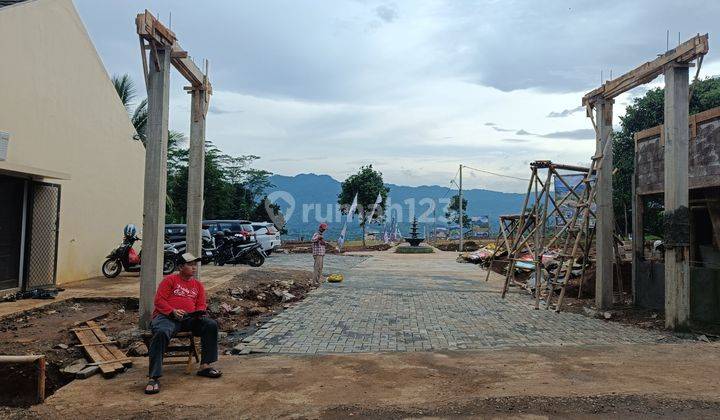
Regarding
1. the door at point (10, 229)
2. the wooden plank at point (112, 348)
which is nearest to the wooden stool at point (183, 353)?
the wooden plank at point (112, 348)

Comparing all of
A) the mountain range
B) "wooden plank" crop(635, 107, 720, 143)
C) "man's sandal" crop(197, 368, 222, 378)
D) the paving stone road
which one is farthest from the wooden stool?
the mountain range

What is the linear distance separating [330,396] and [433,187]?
525 ft

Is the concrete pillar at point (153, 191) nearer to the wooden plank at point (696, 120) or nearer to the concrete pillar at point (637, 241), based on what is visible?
the wooden plank at point (696, 120)

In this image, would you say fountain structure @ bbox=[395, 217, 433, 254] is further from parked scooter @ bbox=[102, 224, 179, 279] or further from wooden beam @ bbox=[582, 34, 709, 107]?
wooden beam @ bbox=[582, 34, 709, 107]

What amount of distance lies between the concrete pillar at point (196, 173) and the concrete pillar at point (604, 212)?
7470 millimetres

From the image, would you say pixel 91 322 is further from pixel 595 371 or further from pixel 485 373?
pixel 595 371

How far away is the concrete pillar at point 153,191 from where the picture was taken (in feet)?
23.3

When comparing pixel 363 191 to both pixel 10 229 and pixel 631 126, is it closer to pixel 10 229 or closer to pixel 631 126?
pixel 631 126

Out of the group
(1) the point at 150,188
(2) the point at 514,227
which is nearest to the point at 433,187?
(2) the point at 514,227

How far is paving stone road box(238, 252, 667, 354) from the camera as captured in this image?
6.90 meters

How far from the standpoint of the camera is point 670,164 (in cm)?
807

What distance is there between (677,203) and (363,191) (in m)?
32.2

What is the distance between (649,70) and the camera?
8.48 meters

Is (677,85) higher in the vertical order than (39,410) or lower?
higher
